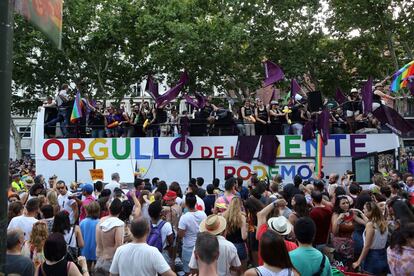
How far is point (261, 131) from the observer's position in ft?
62.5

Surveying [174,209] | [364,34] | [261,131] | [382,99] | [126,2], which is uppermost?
[126,2]

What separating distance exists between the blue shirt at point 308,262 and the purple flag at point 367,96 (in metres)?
13.4

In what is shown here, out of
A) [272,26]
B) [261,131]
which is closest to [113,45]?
[272,26]

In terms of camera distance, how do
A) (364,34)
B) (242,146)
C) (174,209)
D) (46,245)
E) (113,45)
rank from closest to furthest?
(46,245), (174,209), (242,146), (364,34), (113,45)

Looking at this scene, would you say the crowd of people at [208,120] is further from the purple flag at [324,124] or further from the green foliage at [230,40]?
the green foliage at [230,40]

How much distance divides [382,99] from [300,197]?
42.6 feet

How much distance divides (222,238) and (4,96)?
3543mm

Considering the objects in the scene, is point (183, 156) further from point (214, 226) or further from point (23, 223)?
point (214, 226)

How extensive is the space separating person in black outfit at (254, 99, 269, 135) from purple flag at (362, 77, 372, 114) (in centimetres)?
353

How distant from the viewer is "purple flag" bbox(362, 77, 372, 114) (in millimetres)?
17203

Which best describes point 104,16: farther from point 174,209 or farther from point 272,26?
point 174,209

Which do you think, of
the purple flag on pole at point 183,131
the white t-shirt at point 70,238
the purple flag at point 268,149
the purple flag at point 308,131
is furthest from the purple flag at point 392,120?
the white t-shirt at point 70,238

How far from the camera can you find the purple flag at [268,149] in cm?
1859

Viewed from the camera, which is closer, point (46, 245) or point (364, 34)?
point (46, 245)
